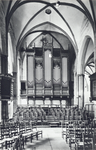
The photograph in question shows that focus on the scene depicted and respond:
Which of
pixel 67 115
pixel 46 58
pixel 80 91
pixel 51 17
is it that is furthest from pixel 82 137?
pixel 46 58

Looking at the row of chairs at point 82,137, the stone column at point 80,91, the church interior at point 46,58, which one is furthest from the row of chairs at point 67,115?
the row of chairs at point 82,137

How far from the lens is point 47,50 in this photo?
21312 mm

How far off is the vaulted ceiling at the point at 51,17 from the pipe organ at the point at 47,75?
7.06 feet

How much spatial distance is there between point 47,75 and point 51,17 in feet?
19.7

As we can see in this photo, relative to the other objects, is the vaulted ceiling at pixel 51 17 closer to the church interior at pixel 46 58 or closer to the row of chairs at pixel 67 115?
the church interior at pixel 46 58

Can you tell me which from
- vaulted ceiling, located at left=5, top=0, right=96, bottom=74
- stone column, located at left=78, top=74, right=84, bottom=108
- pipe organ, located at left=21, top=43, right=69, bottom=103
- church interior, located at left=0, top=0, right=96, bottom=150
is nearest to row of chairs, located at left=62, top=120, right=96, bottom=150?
church interior, located at left=0, top=0, right=96, bottom=150

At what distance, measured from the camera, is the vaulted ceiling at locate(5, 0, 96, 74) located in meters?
14.3

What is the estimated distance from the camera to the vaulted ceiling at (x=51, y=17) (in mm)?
14344

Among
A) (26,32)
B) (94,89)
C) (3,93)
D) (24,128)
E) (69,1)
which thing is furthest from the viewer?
(26,32)

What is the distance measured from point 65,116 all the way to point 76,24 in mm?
8642

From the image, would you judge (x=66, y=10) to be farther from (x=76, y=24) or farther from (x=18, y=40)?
(x=18, y=40)

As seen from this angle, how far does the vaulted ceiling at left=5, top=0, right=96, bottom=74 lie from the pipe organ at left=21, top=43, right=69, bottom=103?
2.15 meters

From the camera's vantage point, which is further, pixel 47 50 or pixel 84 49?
pixel 47 50

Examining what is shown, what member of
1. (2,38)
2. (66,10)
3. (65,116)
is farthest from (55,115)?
(66,10)
